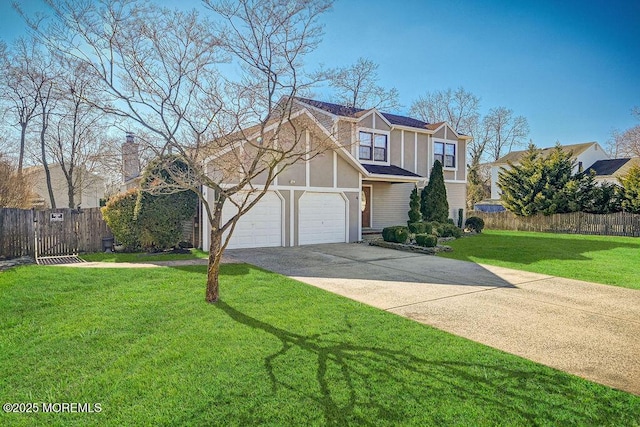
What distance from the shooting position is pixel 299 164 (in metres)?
14.6

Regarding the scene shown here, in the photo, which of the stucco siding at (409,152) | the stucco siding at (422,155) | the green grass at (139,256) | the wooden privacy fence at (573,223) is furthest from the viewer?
the stucco siding at (422,155)

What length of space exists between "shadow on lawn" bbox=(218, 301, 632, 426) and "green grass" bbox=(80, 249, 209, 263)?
8.06 meters

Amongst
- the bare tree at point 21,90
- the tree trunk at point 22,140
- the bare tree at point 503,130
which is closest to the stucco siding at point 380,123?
the bare tree at point 21,90

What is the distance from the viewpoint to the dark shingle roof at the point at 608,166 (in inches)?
1444

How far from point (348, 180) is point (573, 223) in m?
15.5

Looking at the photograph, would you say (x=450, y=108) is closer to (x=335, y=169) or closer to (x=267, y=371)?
(x=335, y=169)

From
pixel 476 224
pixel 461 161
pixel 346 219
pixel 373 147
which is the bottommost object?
pixel 476 224

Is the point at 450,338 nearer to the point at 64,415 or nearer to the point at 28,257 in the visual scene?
the point at 64,415

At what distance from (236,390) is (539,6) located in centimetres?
1390

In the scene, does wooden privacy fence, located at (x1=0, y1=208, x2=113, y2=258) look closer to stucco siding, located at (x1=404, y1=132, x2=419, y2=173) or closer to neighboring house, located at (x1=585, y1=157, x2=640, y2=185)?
stucco siding, located at (x1=404, y1=132, x2=419, y2=173)

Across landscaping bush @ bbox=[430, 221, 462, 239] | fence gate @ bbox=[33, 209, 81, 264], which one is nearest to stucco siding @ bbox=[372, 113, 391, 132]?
landscaping bush @ bbox=[430, 221, 462, 239]

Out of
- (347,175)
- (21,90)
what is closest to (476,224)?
(347,175)

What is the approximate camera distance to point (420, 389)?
11.8 feet

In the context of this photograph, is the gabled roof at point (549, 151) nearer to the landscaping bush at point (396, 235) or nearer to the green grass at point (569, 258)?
the green grass at point (569, 258)
